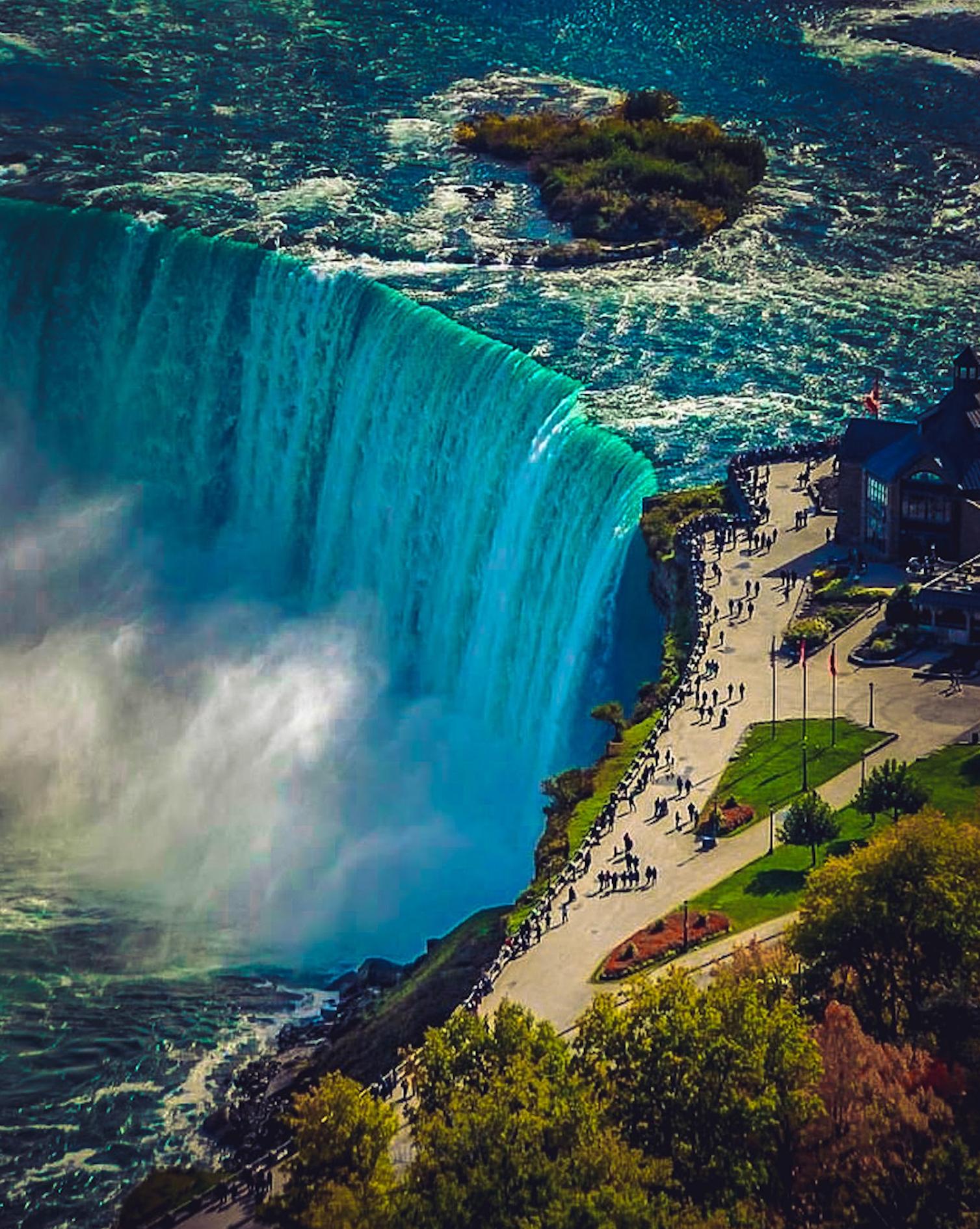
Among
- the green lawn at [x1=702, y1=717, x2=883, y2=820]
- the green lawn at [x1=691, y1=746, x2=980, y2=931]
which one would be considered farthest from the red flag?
the green lawn at [x1=691, y1=746, x2=980, y2=931]

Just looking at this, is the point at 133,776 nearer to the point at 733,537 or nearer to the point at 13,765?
the point at 13,765

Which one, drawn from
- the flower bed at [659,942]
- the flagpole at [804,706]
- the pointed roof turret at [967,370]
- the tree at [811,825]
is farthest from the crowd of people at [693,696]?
the pointed roof turret at [967,370]

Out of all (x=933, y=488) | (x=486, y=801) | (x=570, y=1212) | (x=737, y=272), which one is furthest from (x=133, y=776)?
(x=570, y=1212)

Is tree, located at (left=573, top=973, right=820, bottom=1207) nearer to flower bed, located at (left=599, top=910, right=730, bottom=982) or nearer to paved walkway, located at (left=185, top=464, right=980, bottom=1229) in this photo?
paved walkway, located at (left=185, top=464, right=980, bottom=1229)

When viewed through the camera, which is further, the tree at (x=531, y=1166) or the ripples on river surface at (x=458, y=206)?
the ripples on river surface at (x=458, y=206)

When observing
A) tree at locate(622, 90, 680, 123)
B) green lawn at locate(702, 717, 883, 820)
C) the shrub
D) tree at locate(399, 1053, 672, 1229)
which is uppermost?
tree at locate(622, 90, 680, 123)

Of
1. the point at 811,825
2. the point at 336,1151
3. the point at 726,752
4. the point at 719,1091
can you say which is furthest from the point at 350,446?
the point at 719,1091

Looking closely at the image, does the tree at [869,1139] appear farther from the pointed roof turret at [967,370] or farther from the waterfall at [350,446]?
the pointed roof turret at [967,370]
